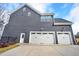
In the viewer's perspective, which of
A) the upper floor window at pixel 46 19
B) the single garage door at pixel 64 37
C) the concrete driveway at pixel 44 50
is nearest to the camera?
the concrete driveway at pixel 44 50

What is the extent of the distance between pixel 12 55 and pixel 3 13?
1.49 meters

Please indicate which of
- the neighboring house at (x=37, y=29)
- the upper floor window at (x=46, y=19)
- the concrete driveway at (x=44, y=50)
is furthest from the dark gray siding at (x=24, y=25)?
the concrete driveway at (x=44, y=50)

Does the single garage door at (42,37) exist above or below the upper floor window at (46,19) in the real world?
below

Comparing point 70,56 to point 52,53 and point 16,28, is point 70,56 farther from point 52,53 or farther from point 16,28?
point 16,28

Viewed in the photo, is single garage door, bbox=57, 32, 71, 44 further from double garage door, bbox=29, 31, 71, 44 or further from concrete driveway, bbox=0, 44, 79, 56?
concrete driveway, bbox=0, 44, 79, 56

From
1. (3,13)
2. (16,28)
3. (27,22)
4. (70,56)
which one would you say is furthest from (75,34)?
(3,13)

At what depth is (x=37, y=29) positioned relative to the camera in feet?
16.9

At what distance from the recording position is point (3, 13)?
5203 mm

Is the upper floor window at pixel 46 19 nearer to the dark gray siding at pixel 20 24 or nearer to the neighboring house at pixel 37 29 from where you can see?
the neighboring house at pixel 37 29

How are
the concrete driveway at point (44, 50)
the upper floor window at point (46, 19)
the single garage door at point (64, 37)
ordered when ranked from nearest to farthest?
the concrete driveway at point (44, 50) → the single garage door at point (64, 37) → the upper floor window at point (46, 19)

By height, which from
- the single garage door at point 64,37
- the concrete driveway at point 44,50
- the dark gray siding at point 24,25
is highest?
the dark gray siding at point 24,25

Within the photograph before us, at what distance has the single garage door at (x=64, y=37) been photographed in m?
5.07

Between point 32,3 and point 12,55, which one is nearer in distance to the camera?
point 12,55

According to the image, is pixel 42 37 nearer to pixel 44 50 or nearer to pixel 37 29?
pixel 37 29
